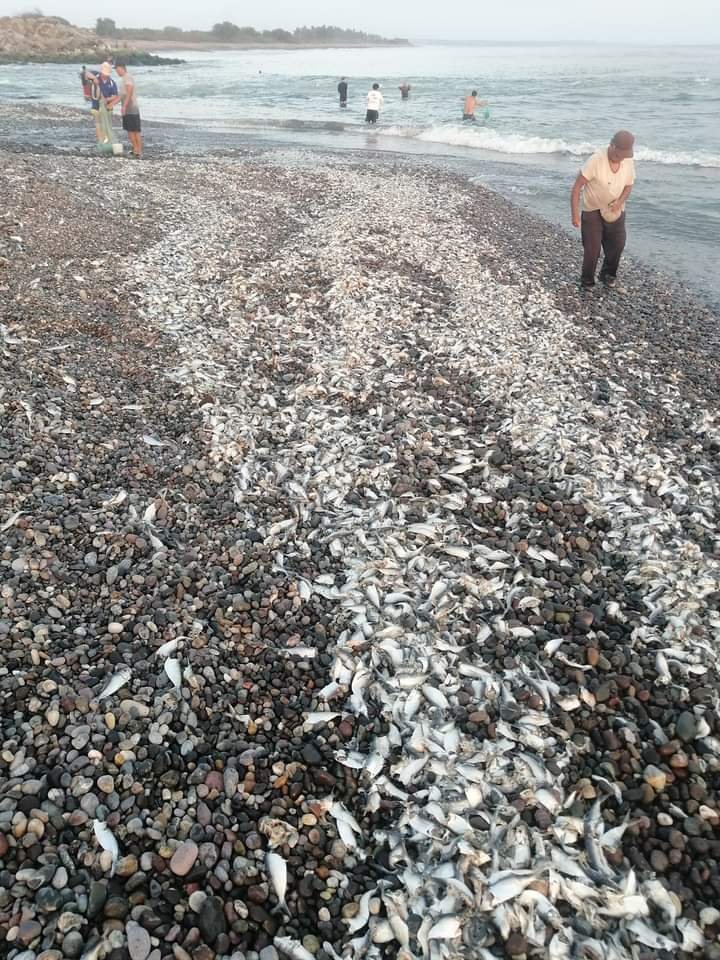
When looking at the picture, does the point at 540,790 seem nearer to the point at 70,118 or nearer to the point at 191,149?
the point at 191,149

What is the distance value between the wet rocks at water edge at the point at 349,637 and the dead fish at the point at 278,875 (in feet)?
0.06

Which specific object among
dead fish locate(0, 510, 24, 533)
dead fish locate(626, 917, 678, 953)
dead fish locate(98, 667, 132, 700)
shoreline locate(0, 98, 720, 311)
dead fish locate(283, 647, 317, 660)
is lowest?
dead fish locate(626, 917, 678, 953)

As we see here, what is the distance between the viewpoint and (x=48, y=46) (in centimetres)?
8888

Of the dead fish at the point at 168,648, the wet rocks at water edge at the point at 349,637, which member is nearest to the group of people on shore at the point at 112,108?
the wet rocks at water edge at the point at 349,637

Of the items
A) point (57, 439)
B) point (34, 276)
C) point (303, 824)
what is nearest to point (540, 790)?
point (303, 824)

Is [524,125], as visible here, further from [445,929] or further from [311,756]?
[445,929]

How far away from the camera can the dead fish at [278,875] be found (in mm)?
3604

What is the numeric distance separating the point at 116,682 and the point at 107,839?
1158mm

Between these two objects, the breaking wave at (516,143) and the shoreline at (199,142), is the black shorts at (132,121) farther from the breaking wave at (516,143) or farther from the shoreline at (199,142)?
the breaking wave at (516,143)

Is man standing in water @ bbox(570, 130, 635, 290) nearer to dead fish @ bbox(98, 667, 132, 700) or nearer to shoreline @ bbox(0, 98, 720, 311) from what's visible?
shoreline @ bbox(0, 98, 720, 311)

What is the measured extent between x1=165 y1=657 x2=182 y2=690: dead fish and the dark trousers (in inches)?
452

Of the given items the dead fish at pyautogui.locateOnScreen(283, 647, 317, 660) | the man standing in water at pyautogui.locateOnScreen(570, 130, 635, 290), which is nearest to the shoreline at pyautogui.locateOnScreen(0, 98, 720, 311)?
the man standing in water at pyautogui.locateOnScreen(570, 130, 635, 290)

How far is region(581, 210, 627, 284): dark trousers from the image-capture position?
39.8 feet

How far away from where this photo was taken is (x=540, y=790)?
4.21 m
